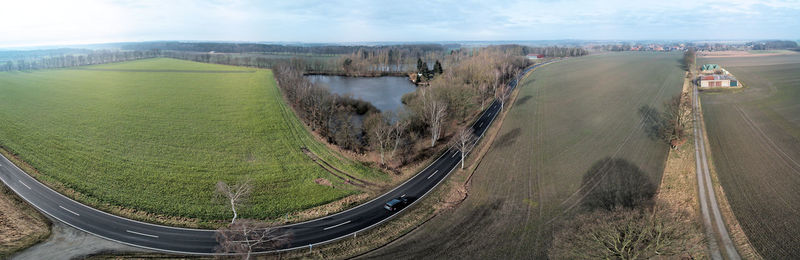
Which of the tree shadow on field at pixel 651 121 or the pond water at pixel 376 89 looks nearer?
the tree shadow on field at pixel 651 121

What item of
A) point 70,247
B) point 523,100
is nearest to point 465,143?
point 523,100

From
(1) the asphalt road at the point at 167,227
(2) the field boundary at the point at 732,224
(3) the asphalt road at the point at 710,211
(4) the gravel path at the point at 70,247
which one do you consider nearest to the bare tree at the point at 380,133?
(1) the asphalt road at the point at 167,227

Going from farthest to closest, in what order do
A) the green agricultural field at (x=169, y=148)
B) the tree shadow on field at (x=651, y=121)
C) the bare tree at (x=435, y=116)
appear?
the bare tree at (x=435, y=116) < the tree shadow on field at (x=651, y=121) < the green agricultural field at (x=169, y=148)

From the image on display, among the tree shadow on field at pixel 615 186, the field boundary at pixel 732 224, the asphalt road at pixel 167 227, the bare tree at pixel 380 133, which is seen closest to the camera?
the field boundary at pixel 732 224

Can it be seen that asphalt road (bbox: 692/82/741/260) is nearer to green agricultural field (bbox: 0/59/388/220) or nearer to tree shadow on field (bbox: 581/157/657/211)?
tree shadow on field (bbox: 581/157/657/211)

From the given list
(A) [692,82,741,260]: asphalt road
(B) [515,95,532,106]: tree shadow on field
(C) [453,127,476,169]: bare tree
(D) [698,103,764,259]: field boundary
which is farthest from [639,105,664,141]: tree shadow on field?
(C) [453,127,476,169]: bare tree

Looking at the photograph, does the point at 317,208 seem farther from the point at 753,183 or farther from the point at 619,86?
the point at 619,86

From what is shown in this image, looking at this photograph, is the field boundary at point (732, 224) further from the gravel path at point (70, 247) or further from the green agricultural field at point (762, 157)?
the gravel path at point (70, 247)
